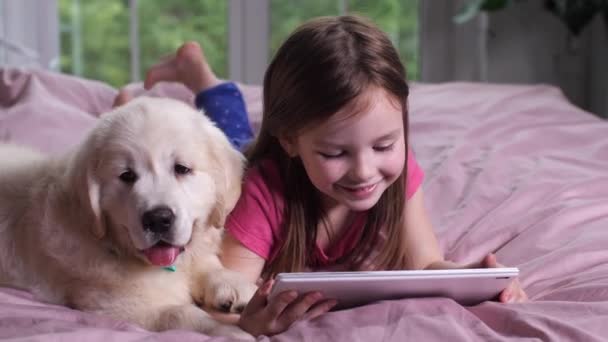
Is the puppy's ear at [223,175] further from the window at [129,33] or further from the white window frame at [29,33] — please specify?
the window at [129,33]

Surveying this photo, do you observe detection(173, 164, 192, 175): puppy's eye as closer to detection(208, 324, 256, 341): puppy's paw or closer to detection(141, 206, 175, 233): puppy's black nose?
detection(141, 206, 175, 233): puppy's black nose

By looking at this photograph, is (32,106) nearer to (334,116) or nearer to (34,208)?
(34,208)

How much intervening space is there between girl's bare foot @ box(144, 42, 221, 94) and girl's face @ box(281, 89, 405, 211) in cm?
92

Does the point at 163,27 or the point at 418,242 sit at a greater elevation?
the point at 418,242

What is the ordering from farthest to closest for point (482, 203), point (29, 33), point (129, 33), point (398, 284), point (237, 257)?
point (129, 33)
point (29, 33)
point (482, 203)
point (237, 257)
point (398, 284)

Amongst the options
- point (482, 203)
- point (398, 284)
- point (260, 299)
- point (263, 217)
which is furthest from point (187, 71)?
point (398, 284)

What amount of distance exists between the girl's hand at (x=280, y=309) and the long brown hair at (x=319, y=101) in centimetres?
37

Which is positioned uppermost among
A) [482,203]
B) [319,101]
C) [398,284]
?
[319,101]

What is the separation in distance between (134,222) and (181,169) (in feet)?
0.48

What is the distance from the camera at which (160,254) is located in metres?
1.48

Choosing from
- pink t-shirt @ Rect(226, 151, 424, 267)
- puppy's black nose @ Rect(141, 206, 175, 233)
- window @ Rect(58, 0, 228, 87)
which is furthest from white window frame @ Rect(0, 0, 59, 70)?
puppy's black nose @ Rect(141, 206, 175, 233)

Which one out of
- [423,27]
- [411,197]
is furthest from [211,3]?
[411,197]

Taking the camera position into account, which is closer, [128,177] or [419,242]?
[128,177]

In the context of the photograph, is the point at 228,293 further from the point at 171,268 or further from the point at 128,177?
the point at 128,177
